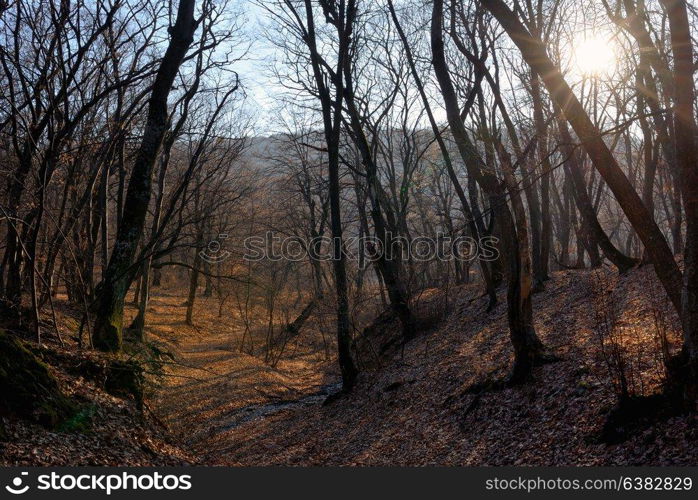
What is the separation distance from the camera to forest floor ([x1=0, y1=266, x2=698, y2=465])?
5.50 m

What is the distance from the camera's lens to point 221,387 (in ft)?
45.3

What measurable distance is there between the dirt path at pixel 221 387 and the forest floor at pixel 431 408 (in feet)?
0.21

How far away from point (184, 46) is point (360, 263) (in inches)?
645

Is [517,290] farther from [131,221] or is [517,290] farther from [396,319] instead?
[396,319]

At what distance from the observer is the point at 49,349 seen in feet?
24.6

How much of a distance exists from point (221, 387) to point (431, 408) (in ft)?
21.6

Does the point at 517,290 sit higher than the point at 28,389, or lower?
higher

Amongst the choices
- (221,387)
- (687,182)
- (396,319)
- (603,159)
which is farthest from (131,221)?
(396,319)

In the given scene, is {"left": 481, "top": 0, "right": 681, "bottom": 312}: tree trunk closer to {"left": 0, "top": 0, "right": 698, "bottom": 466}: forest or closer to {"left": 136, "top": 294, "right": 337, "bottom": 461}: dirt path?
{"left": 0, "top": 0, "right": 698, "bottom": 466}: forest
